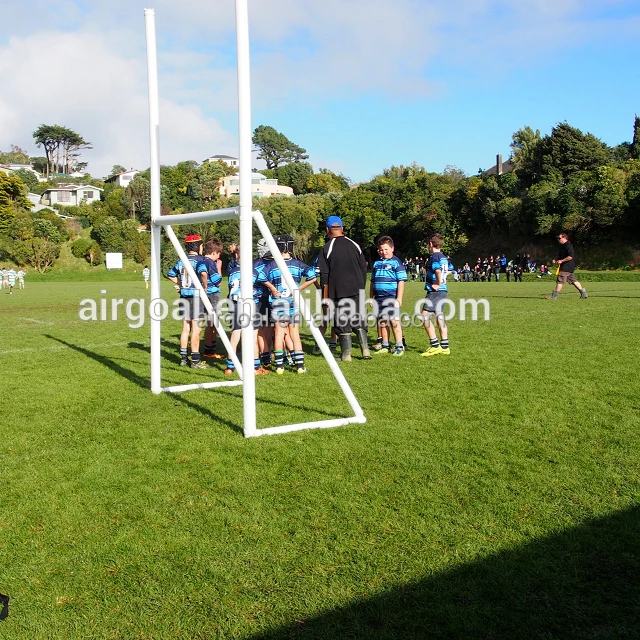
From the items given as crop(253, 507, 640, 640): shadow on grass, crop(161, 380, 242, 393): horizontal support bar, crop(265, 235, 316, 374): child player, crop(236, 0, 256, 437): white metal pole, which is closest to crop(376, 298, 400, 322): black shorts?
crop(265, 235, 316, 374): child player

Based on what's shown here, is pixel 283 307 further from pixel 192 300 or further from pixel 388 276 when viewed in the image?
pixel 388 276

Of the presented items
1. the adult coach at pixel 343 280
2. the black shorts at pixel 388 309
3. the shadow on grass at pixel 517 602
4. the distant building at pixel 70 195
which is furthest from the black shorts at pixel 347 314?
the distant building at pixel 70 195

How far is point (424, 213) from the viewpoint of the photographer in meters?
57.5

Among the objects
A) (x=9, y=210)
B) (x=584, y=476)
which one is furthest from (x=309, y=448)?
(x=9, y=210)

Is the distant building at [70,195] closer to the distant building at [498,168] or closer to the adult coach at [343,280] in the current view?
the distant building at [498,168]

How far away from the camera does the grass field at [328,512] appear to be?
9.72 ft

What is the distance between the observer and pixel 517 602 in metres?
3.03

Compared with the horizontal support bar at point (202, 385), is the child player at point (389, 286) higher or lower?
higher

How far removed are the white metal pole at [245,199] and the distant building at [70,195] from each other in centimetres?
10057

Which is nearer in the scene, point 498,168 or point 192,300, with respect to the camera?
point 192,300

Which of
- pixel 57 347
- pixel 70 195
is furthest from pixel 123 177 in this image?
pixel 57 347

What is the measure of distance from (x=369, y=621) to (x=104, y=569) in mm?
1439

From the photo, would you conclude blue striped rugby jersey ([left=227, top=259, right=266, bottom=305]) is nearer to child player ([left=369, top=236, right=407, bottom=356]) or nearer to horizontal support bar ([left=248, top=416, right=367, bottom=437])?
child player ([left=369, top=236, right=407, bottom=356])

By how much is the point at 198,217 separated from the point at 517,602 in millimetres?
→ 4502
